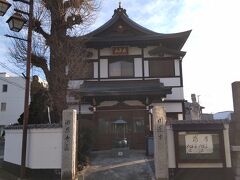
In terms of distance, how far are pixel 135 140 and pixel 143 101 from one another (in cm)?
270

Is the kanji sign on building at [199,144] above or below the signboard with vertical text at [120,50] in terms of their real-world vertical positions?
below

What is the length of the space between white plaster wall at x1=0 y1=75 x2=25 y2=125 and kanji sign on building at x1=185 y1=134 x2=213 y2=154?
142 ft

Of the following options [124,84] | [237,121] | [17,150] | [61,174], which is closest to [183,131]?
[237,121]

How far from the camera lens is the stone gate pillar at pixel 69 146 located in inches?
476

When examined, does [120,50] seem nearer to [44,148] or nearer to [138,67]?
[138,67]

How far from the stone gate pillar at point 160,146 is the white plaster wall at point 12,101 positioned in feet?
140

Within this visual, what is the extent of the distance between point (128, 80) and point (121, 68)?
3.71 ft

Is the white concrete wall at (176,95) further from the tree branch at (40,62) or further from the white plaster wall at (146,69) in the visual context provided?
the tree branch at (40,62)

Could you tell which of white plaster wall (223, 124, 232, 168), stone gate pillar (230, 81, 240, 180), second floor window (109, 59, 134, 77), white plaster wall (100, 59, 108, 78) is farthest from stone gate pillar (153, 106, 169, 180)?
white plaster wall (100, 59, 108, 78)

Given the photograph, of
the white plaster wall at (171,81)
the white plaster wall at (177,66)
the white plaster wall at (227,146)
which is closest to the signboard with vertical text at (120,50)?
the white plaster wall at (171,81)

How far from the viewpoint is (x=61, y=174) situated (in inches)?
478

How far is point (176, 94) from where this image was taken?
23094mm

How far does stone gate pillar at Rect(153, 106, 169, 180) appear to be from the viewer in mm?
11781

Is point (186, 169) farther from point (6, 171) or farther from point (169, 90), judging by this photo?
point (169, 90)
